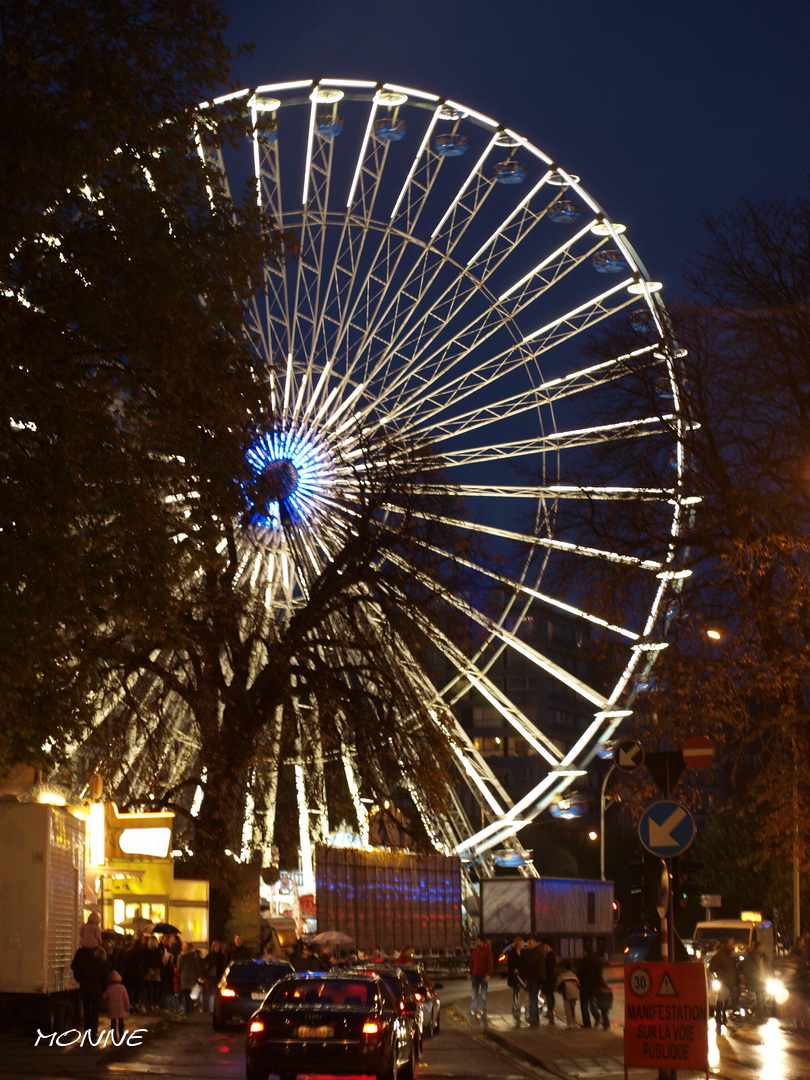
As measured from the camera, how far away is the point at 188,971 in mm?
31969

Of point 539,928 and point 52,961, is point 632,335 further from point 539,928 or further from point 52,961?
point 539,928

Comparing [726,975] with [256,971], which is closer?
[256,971]

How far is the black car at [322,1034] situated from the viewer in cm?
1584

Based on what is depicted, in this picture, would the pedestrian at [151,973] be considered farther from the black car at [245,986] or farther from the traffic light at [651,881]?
the traffic light at [651,881]

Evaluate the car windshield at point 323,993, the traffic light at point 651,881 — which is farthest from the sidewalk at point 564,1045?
the car windshield at point 323,993

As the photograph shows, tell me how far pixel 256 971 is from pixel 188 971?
7094 mm

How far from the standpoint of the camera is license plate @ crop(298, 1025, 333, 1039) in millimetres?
15936

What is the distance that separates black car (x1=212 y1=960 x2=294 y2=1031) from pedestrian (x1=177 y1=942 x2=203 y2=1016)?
5.89 meters

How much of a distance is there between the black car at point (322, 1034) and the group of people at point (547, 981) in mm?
12661

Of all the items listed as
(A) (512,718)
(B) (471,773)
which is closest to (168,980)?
(B) (471,773)

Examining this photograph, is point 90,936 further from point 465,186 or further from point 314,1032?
point 465,186

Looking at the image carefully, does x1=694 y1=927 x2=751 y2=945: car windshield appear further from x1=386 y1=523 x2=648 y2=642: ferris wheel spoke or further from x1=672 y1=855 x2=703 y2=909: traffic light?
x1=672 y1=855 x2=703 y2=909: traffic light

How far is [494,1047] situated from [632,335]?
1163 cm

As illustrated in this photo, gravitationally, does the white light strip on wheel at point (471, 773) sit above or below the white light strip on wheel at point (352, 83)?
below
